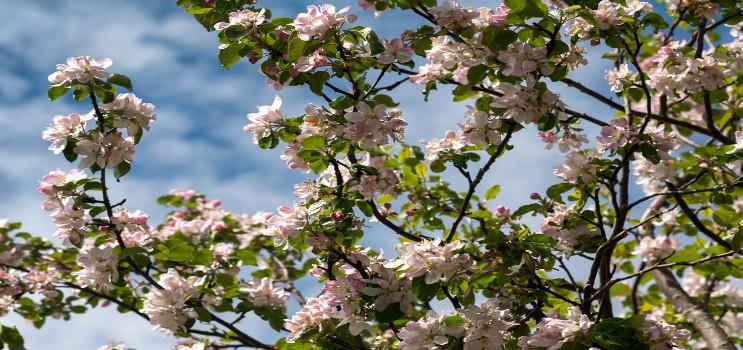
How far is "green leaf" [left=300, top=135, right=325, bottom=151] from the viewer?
2.63 meters

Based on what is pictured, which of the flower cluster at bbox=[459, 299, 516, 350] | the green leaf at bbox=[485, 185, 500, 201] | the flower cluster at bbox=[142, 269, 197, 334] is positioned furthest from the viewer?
the green leaf at bbox=[485, 185, 500, 201]

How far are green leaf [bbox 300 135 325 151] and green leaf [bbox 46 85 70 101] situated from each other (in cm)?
94

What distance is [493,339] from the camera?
238cm

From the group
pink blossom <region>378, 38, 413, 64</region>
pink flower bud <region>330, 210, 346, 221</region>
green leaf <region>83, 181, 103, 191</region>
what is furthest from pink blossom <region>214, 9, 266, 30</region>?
green leaf <region>83, 181, 103, 191</region>

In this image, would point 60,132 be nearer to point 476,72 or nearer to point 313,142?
point 313,142

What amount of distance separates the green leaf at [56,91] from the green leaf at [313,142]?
0.94m

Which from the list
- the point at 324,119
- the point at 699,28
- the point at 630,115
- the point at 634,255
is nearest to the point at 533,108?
the point at 324,119

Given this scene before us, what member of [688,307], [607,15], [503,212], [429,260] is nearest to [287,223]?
[429,260]

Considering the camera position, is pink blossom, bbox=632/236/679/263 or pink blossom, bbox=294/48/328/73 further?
pink blossom, bbox=632/236/679/263

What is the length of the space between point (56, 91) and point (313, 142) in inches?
39.6

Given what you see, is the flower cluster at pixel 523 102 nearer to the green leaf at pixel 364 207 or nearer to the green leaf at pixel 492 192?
the green leaf at pixel 364 207

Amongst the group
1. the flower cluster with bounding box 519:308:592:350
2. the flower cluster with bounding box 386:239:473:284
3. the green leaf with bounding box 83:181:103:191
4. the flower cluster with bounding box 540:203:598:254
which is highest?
the flower cluster with bounding box 540:203:598:254

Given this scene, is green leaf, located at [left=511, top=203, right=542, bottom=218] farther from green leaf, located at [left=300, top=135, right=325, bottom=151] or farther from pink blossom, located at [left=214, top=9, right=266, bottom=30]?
pink blossom, located at [left=214, top=9, right=266, bottom=30]

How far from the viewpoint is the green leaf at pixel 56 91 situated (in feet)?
9.28
